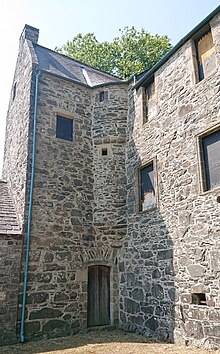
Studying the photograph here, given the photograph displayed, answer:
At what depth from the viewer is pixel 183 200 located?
22.2 feet

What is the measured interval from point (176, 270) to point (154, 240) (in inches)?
41.3

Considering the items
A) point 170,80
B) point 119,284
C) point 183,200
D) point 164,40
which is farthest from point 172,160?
point 164,40

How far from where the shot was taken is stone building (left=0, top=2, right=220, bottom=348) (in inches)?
251

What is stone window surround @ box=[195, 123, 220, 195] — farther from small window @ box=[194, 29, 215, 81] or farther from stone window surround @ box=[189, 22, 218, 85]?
small window @ box=[194, 29, 215, 81]

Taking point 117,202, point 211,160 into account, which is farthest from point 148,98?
point 211,160

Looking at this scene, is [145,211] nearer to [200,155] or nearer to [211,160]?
[200,155]

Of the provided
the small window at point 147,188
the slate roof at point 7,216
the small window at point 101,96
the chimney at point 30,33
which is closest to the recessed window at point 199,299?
the small window at point 147,188

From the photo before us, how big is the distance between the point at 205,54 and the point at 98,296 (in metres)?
6.99

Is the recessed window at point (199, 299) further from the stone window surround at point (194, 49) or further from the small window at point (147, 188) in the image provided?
the stone window surround at point (194, 49)

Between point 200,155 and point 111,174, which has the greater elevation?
point 111,174

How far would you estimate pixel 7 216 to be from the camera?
26.4ft

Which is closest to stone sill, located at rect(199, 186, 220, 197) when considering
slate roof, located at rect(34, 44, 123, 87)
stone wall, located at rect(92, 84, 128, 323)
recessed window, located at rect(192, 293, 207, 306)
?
recessed window, located at rect(192, 293, 207, 306)

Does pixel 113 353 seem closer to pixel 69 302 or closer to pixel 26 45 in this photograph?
pixel 69 302

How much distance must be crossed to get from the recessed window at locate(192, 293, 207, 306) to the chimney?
34.9ft
